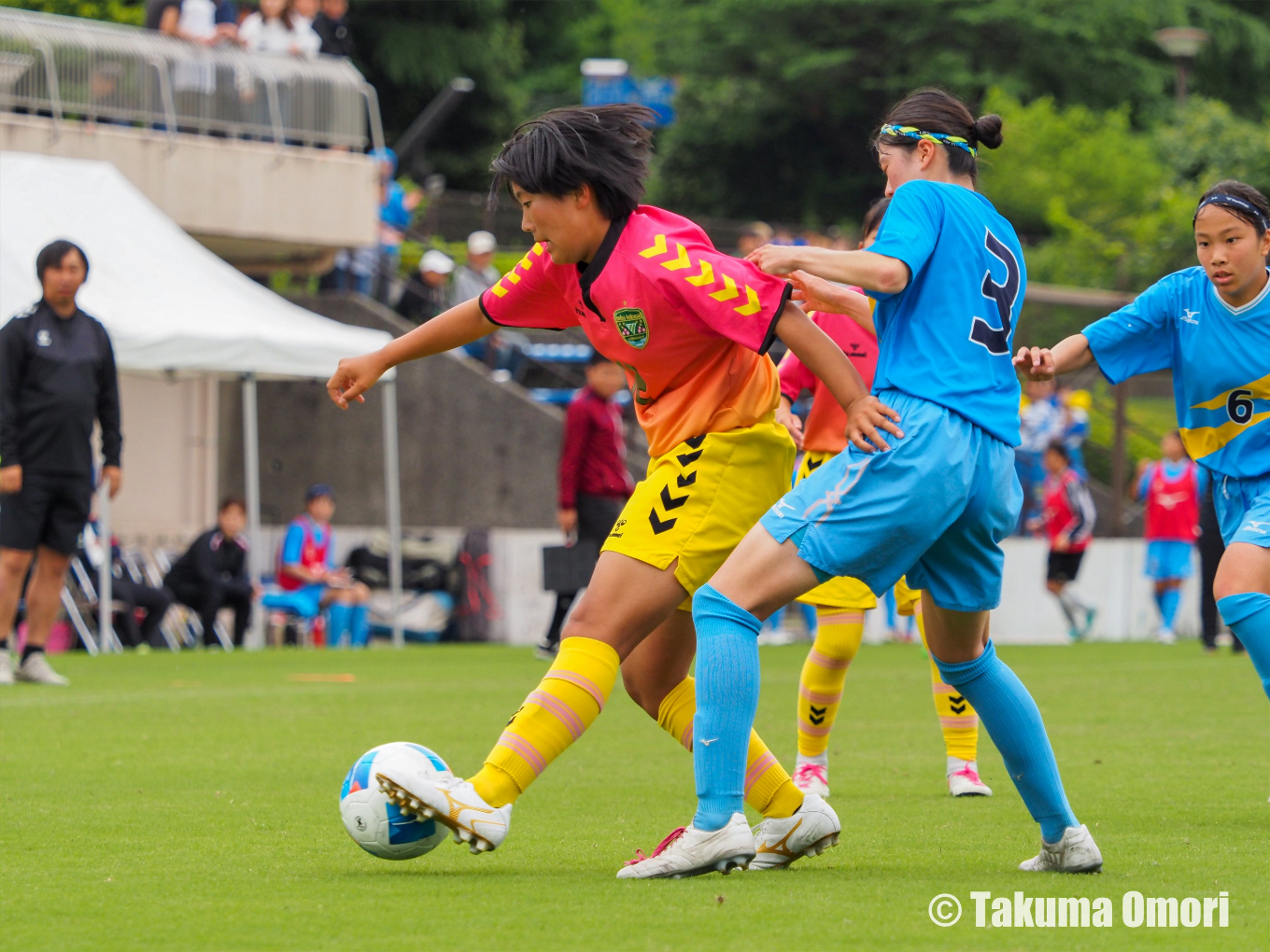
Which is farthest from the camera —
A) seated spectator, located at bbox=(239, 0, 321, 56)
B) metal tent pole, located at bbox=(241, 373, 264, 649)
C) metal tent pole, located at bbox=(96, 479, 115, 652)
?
seated spectator, located at bbox=(239, 0, 321, 56)

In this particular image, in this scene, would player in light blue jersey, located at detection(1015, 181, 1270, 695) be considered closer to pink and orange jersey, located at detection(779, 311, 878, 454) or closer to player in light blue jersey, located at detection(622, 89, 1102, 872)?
player in light blue jersey, located at detection(622, 89, 1102, 872)

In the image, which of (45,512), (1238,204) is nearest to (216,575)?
(45,512)

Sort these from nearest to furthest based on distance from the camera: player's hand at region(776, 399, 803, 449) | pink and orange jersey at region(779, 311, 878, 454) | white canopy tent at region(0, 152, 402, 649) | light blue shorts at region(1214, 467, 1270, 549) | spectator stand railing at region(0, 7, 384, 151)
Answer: light blue shorts at region(1214, 467, 1270, 549) → player's hand at region(776, 399, 803, 449) → pink and orange jersey at region(779, 311, 878, 454) → white canopy tent at region(0, 152, 402, 649) → spectator stand railing at region(0, 7, 384, 151)

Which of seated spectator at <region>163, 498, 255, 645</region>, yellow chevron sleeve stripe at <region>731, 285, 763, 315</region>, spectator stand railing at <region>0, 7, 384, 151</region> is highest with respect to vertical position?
spectator stand railing at <region>0, 7, 384, 151</region>

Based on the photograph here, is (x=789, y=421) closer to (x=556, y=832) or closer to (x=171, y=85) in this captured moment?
(x=556, y=832)

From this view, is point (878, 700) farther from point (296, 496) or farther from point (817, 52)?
point (817, 52)

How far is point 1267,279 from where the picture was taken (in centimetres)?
578

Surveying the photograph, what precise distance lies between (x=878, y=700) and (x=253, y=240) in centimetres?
1232

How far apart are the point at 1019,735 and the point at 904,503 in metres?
0.76

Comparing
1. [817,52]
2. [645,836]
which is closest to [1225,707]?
[645,836]

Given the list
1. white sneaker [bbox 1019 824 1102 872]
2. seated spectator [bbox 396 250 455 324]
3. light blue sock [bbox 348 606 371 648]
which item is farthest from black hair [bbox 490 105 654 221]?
seated spectator [bbox 396 250 455 324]

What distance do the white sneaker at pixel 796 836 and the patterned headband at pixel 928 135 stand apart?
1734 mm

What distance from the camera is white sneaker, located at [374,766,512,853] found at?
447 cm

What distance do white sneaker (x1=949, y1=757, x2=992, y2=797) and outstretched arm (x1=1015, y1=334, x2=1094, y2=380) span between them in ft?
5.79
